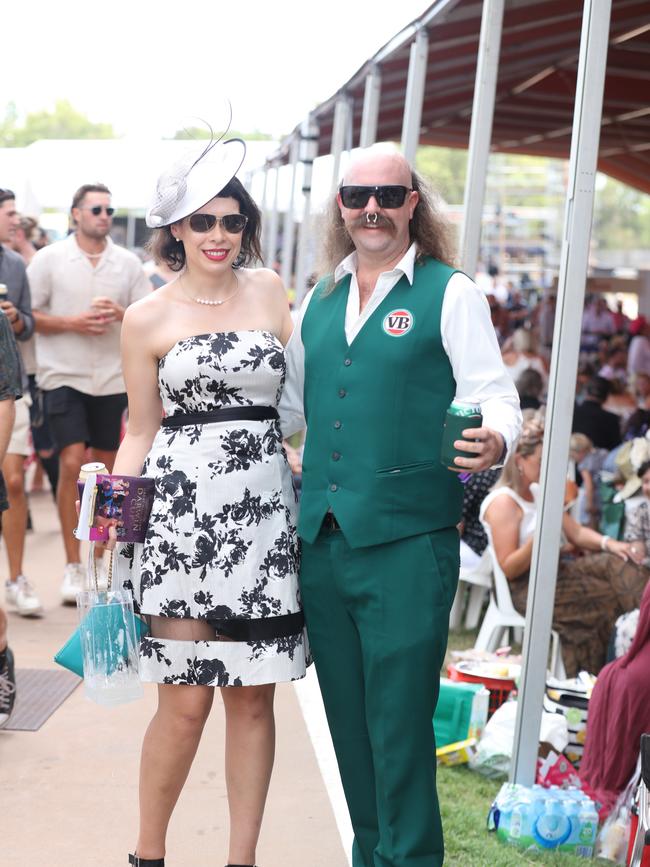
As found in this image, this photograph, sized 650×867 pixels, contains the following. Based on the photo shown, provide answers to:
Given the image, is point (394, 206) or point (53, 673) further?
point (53, 673)

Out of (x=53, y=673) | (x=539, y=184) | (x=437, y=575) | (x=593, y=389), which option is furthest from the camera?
(x=539, y=184)

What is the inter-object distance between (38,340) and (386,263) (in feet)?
14.0

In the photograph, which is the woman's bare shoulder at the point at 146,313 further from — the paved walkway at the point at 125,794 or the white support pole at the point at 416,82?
the white support pole at the point at 416,82

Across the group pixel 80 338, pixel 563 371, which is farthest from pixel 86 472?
pixel 80 338

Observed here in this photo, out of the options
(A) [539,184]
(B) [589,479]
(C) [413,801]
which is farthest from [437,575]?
(A) [539,184]

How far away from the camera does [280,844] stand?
3992 mm

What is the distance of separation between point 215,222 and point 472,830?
7.29ft

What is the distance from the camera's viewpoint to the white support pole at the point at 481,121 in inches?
210

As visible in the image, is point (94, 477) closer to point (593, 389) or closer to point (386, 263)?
point (386, 263)

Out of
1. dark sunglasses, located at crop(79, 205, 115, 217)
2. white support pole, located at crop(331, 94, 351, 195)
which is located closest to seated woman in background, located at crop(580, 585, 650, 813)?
dark sunglasses, located at crop(79, 205, 115, 217)

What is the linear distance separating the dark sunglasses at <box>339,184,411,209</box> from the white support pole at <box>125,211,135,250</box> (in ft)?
93.2

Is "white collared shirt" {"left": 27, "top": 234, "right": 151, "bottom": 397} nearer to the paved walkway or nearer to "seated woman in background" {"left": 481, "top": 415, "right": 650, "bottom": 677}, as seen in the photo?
the paved walkway

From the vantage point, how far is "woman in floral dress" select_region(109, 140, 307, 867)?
130 inches

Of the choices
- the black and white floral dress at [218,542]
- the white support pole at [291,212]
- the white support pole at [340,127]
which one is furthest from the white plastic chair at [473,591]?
the white support pole at [291,212]
